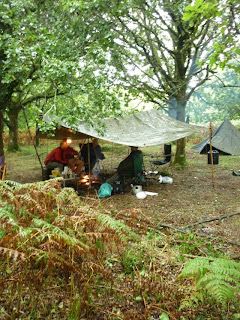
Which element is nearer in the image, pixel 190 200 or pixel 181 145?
pixel 190 200

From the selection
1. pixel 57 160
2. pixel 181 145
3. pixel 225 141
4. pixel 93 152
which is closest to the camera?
pixel 57 160

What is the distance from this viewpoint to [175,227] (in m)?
3.29

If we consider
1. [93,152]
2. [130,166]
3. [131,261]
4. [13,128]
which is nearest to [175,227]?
[131,261]

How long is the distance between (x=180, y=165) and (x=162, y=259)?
19.0 feet

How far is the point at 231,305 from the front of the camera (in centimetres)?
184

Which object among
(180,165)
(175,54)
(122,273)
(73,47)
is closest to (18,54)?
(73,47)

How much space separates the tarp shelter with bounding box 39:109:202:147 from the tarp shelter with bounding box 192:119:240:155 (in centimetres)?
279

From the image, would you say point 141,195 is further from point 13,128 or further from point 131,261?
point 13,128

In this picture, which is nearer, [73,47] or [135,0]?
[73,47]

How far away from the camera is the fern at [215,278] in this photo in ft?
4.81

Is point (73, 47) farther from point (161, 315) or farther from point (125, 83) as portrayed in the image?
point (161, 315)

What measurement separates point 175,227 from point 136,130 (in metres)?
2.88

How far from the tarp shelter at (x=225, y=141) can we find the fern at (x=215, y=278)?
6.98 meters

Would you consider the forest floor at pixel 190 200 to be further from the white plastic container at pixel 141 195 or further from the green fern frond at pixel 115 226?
the green fern frond at pixel 115 226
